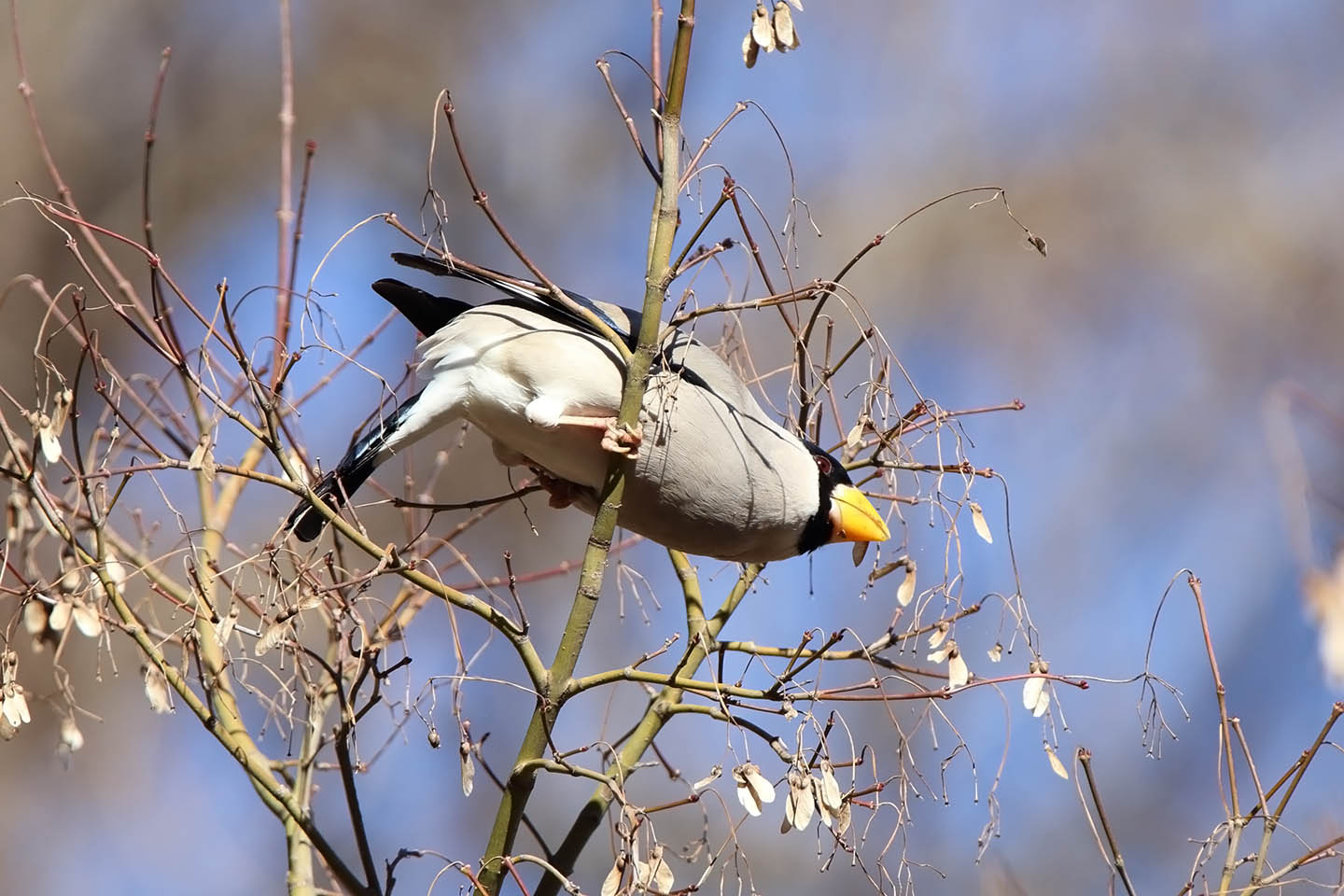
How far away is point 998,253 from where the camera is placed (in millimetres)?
8844

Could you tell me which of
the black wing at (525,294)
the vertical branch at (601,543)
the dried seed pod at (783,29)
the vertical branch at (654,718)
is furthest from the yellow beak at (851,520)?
the dried seed pod at (783,29)

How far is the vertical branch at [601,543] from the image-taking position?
2.38m

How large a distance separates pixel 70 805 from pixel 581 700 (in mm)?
2872

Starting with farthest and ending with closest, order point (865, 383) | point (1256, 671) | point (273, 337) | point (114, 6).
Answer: point (114, 6) < point (1256, 671) < point (865, 383) < point (273, 337)

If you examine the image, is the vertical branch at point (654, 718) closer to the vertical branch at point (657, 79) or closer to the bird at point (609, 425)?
the bird at point (609, 425)

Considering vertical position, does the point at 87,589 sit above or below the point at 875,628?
below

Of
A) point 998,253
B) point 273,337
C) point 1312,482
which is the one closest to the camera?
Result: point 1312,482

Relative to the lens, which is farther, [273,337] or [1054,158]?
[1054,158]

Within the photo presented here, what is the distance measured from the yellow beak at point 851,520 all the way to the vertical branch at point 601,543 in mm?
1006

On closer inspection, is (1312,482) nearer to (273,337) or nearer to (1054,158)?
(273,337)

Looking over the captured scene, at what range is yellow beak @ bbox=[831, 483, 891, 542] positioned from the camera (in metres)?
3.38

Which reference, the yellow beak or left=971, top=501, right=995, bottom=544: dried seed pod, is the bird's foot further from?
the yellow beak

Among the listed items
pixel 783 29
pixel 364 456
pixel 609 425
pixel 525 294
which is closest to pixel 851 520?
pixel 609 425

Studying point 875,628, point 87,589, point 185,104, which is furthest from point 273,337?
point 185,104
